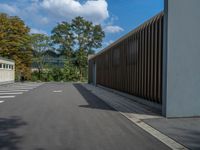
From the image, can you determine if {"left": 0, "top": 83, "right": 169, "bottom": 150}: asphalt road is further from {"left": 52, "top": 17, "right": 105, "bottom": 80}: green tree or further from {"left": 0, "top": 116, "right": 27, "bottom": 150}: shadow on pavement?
{"left": 52, "top": 17, "right": 105, "bottom": 80}: green tree

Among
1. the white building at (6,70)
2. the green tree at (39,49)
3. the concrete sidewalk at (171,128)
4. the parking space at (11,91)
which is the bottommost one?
the concrete sidewalk at (171,128)

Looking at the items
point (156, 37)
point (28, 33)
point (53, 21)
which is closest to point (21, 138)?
point (156, 37)

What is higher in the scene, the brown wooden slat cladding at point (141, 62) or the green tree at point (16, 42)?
the green tree at point (16, 42)

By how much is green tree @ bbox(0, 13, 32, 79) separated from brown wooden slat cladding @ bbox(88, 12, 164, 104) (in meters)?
17.4

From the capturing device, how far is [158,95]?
24.2 feet

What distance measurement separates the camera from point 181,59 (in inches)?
249

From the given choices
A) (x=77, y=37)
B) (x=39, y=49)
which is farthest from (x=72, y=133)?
(x=77, y=37)

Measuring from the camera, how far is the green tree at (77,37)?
33.6m

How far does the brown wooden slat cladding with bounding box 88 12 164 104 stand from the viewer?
753cm

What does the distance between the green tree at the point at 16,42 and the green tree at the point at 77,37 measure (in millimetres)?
5690

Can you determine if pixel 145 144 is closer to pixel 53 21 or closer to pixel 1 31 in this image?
pixel 1 31

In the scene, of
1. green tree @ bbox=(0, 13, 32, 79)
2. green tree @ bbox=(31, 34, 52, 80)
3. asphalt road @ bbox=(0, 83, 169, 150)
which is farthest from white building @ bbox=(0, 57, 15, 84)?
asphalt road @ bbox=(0, 83, 169, 150)

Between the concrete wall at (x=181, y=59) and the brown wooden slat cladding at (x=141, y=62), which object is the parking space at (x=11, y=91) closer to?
the brown wooden slat cladding at (x=141, y=62)

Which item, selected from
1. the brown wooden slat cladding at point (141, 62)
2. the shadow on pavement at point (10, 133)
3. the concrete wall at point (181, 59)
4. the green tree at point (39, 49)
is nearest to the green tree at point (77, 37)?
the green tree at point (39, 49)
